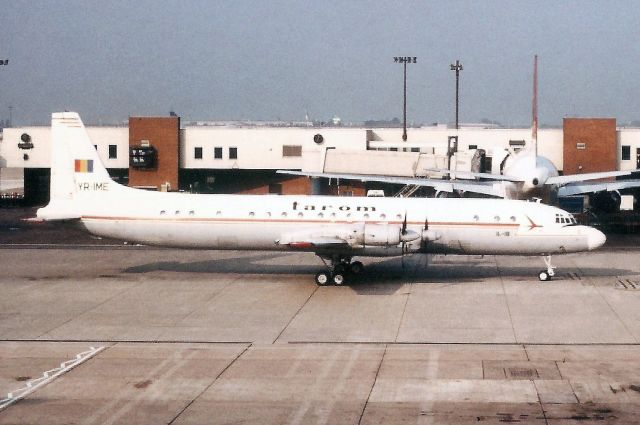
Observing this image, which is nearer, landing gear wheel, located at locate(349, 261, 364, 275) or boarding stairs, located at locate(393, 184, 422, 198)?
landing gear wheel, located at locate(349, 261, 364, 275)

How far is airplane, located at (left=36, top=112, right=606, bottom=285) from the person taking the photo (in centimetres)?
3384

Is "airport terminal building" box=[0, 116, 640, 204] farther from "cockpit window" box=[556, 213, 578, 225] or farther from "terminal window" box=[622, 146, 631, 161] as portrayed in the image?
"cockpit window" box=[556, 213, 578, 225]

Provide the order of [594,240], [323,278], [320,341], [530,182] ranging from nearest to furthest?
[320,341]
[323,278]
[594,240]
[530,182]

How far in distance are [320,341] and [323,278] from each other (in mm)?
8793

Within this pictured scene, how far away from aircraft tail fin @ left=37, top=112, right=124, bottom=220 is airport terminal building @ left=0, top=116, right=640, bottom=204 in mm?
33457

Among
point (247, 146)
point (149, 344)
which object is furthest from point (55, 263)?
point (247, 146)

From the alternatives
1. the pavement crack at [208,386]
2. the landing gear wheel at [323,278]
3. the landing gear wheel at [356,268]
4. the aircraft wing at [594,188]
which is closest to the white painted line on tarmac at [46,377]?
the pavement crack at [208,386]

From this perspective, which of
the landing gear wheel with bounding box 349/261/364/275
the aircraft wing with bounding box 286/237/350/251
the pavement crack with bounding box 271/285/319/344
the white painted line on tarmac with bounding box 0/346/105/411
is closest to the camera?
the white painted line on tarmac with bounding box 0/346/105/411

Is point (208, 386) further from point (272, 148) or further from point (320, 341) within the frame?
point (272, 148)

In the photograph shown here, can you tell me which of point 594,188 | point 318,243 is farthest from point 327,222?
point 594,188

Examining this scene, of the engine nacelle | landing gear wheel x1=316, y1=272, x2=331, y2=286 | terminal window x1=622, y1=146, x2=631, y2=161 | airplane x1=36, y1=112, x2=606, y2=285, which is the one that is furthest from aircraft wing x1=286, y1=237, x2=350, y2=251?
terminal window x1=622, y1=146, x2=631, y2=161

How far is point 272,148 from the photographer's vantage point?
2950 inches

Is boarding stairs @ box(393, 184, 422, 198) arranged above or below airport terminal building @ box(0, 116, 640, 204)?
below

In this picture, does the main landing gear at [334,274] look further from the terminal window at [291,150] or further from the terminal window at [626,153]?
the terminal window at [626,153]
